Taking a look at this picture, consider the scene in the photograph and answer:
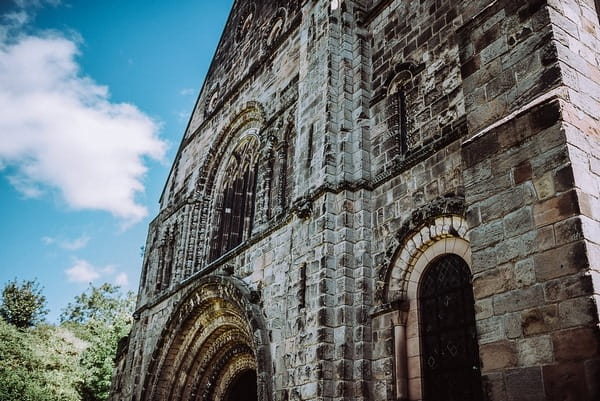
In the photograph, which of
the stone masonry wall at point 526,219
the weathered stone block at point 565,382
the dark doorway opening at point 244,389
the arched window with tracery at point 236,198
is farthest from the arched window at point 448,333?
the arched window with tracery at point 236,198

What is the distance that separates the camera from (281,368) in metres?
7.36

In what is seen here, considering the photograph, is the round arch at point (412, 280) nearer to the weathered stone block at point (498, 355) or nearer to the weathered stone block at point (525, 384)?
the weathered stone block at point (498, 355)

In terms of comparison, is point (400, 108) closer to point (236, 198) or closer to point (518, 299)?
point (518, 299)

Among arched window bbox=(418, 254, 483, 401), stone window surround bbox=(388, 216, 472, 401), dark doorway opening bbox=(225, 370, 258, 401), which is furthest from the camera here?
dark doorway opening bbox=(225, 370, 258, 401)

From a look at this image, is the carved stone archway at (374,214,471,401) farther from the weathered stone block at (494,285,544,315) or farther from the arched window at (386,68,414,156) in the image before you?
the weathered stone block at (494,285,544,315)

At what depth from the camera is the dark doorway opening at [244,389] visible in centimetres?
1023

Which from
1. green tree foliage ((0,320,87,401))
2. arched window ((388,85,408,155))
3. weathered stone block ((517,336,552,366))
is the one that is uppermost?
arched window ((388,85,408,155))

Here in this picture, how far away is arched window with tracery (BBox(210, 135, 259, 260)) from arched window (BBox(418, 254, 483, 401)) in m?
5.53

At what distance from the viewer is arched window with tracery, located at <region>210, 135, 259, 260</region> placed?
11.7 meters

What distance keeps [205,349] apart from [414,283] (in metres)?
5.71

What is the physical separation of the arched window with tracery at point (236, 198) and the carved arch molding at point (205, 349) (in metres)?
1.65

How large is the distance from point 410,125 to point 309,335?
3.18m

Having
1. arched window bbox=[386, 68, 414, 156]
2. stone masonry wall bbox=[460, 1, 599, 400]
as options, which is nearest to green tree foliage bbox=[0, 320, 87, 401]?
arched window bbox=[386, 68, 414, 156]

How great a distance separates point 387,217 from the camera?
718cm
